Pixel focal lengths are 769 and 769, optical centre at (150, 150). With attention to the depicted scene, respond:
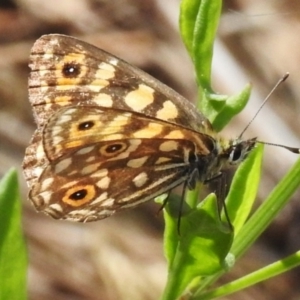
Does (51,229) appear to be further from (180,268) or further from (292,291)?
(180,268)

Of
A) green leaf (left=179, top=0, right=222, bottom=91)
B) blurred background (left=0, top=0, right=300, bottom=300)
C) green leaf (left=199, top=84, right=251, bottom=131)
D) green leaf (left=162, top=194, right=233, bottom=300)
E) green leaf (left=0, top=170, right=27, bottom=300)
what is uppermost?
green leaf (left=179, top=0, right=222, bottom=91)

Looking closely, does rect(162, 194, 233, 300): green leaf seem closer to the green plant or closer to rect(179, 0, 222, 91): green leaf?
the green plant

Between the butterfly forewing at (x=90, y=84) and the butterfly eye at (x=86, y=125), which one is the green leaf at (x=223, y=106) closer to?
the butterfly forewing at (x=90, y=84)

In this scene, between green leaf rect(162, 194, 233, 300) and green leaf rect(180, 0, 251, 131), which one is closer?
green leaf rect(162, 194, 233, 300)

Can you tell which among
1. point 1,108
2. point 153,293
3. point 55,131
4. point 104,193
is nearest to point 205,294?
point 104,193

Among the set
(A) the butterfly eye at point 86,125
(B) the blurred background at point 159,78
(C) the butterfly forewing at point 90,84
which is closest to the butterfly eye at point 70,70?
(C) the butterfly forewing at point 90,84

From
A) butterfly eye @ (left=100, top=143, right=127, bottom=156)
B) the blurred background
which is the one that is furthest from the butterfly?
the blurred background

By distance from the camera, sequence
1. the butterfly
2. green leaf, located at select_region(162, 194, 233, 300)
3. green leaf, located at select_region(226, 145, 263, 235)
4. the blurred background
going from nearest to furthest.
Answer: green leaf, located at select_region(162, 194, 233, 300)
the butterfly
green leaf, located at select_region(226, 145, 263, 235)
the blurred background
